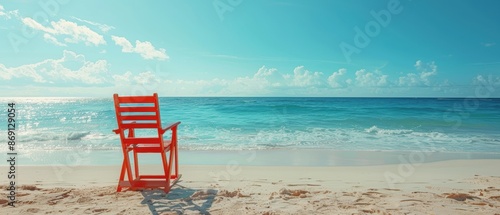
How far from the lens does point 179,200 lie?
4.06 m

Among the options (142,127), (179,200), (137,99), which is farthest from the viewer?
(142,127)

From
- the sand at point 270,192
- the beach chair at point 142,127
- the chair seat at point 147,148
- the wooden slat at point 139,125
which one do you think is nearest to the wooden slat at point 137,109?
the beach chair at point 142,127

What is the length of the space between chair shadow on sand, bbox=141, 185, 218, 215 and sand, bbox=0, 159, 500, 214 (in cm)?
1

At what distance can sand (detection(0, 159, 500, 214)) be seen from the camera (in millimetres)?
3678

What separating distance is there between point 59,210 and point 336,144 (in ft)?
30.0

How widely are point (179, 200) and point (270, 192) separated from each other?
1.34m

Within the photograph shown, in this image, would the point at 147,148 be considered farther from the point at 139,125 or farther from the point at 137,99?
the point at 137,99

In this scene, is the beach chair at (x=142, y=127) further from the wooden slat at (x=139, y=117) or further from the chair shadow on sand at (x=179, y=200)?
the chair shadow on sand at (x=179, y=200)

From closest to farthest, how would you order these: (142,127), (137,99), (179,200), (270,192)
Result: (179,200) → (137,99) → (142,127) → (270,192)

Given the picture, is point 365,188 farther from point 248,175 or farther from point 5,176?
point 5,176

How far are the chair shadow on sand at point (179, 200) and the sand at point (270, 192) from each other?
12 mm

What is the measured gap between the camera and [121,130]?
4.34m

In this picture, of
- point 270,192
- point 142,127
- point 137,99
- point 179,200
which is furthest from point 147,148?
point 270,192

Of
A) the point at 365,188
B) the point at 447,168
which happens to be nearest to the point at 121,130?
the point at 365,188
